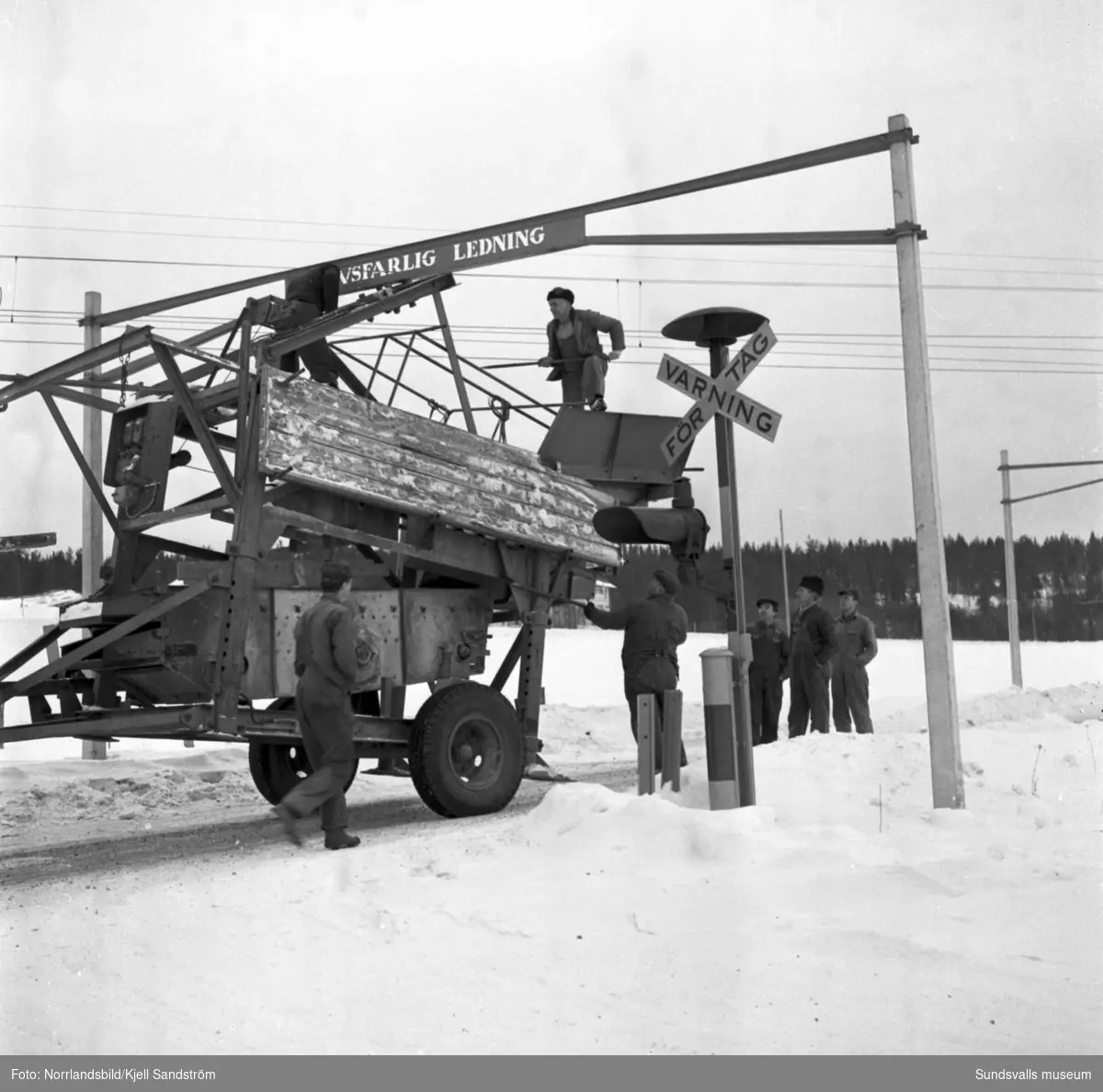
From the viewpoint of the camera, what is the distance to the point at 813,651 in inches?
535

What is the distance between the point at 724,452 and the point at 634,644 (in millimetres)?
3664

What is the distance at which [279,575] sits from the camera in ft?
29.9

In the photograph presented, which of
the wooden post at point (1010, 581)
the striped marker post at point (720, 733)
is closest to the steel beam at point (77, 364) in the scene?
the striped marker post at point (720, 733)

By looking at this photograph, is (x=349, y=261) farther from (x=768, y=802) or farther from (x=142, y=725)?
(x=768, y=802)

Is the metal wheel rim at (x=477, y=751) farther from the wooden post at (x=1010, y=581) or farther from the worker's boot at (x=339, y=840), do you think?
the wooden post at (x=1010, y=581)

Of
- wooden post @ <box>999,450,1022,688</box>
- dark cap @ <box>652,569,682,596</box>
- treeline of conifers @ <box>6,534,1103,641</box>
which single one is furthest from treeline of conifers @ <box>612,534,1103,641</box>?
dark cap @ <box>652,569,682,596</box>

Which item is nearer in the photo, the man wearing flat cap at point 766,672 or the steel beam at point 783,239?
the steel beam at point 783,239

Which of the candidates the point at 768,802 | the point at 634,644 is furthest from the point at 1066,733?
the point at 768,802

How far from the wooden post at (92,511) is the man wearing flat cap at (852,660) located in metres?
7.92

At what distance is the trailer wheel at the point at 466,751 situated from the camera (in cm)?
942

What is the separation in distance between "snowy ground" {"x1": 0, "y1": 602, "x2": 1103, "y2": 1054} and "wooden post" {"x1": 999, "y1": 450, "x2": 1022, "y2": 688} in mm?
17588

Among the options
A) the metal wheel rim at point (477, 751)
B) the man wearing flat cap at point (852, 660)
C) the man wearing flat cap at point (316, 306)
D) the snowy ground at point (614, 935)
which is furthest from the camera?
the man wearing flat cap at point (852, 660)

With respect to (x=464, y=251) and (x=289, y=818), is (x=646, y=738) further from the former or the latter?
(x=464, y=251)

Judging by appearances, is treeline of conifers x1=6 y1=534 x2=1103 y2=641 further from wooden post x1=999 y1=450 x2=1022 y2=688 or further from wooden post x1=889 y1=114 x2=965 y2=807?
wooden post x1=889 y1=114 x2=965 y2=807
